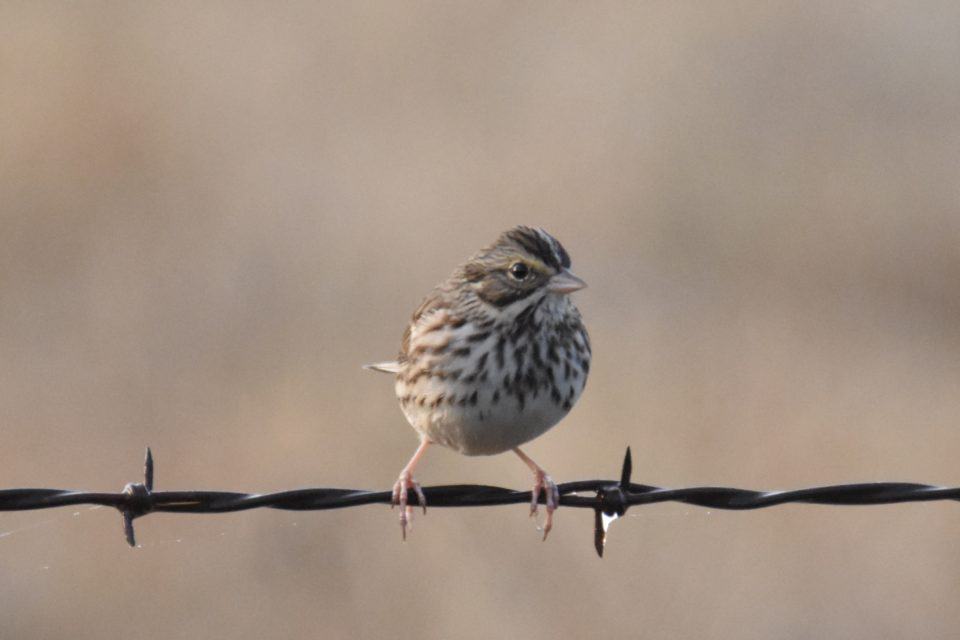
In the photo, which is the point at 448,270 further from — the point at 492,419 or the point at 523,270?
the point at 492,419

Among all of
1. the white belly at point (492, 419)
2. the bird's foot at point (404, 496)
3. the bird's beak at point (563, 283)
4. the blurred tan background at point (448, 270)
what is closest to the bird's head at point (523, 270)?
the bird's beak at point (563, 283)

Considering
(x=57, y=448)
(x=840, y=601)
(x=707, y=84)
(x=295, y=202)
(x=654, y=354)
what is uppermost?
(x=707, y=84)

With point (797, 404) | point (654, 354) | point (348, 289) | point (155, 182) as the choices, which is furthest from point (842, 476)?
point (155, 182)

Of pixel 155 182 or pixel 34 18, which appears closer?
pixel 155 182

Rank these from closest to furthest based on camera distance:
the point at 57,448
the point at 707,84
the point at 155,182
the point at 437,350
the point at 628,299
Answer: the point at 437,350, the point at 57,448, the point at 628,299, the point at 155,182, the point at 707,84

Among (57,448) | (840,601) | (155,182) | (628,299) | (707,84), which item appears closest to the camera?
(840,601)

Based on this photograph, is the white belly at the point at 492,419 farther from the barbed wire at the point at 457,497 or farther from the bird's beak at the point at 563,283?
the barbed wire at the point at 457,497

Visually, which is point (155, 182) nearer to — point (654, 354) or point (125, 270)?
point (125, 270)

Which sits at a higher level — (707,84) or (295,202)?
(707,84)
